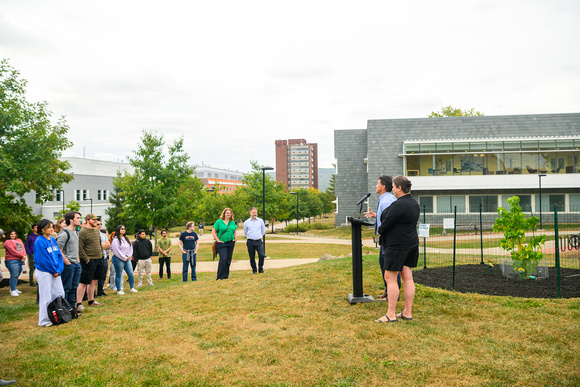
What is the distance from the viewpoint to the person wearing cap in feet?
24.6

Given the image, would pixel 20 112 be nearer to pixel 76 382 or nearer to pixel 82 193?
pixel 76 382

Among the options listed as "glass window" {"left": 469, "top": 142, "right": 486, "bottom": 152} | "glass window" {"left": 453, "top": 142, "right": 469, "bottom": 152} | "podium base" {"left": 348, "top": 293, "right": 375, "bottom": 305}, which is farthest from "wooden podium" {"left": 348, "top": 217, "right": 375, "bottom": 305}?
"glass window" {"left": 469, "top": 142, "right": 486, "bottom": 152}

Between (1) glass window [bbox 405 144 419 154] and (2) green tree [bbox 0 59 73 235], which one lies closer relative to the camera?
(2) green tree [bbox 0 59 73 235]

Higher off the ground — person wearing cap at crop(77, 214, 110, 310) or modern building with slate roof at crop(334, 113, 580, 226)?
modern building with slate roof at crop(334, 113, 580, 226)

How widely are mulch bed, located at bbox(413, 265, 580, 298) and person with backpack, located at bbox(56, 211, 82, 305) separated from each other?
6745 mm

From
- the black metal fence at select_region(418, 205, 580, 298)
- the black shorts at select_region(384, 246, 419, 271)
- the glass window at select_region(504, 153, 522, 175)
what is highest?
the glass window at select_region(504, 153, 522, 175)

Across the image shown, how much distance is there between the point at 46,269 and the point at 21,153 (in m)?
6.96

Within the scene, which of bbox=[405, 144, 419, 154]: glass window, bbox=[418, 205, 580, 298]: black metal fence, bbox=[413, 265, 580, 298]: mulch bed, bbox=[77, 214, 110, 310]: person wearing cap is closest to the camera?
bbox=[413, 265, 580, 298]: mulch bed

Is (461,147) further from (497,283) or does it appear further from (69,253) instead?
(69,253)

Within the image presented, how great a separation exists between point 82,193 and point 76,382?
58032mm

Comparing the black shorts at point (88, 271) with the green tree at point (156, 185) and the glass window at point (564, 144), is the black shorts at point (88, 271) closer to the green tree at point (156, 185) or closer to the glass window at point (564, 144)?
the green tree at point (156, 185)

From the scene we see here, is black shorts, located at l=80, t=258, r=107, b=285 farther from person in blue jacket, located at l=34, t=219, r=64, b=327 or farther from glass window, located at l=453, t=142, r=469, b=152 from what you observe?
glass window, located at l=453, t=142, r=469, b=152

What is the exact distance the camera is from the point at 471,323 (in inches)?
203

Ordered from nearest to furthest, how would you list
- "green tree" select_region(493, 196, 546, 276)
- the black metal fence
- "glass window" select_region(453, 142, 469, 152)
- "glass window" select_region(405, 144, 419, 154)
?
"green tree" select_region(493, 196, 546, 276) < the black metal fence < "glass window" select_region(453, 142, 469, 152) < "glass window" select_region(405, 144, 419, 154)
